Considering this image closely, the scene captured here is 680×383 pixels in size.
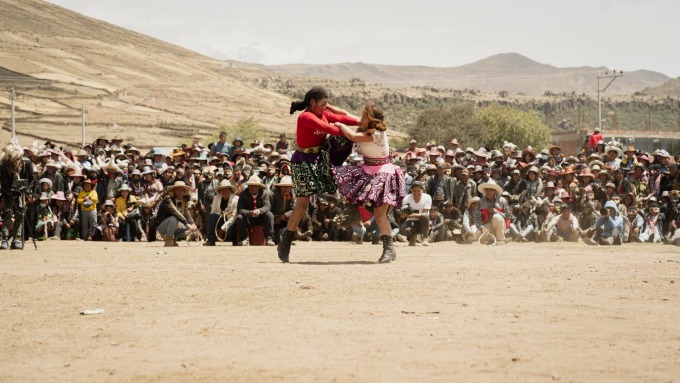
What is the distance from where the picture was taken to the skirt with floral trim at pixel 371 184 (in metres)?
13.3

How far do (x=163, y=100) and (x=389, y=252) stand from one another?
11452 centimetres

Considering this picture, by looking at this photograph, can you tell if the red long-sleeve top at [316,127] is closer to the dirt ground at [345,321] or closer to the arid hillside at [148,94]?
the dirt ground at [345,321]

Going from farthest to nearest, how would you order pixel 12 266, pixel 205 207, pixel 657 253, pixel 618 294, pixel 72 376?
pixel 205 207 < pixel 657 253 < pixel 12 266 < pixel 618 294 < pixel 72 376

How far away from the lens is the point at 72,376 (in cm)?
656

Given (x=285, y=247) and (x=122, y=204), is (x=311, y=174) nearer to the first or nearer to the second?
(x=285, y=247)

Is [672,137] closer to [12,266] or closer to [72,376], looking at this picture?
[12,266]

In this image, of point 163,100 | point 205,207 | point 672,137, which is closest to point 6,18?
point 163,100

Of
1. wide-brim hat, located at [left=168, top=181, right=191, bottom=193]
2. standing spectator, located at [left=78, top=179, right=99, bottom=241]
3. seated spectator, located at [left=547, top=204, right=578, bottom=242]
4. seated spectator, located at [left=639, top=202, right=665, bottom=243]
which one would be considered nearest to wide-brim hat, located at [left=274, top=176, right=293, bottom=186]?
wide-brim hat, located at [left=168, top=181, right=191, bottom=193]

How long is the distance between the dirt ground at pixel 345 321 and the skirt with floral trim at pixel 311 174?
3.44ft

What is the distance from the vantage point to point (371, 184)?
13328mm

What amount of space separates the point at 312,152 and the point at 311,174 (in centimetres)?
30

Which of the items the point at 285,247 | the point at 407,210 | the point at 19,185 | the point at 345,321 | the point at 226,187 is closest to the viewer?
the point at 345,321

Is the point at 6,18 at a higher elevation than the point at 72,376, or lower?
higher

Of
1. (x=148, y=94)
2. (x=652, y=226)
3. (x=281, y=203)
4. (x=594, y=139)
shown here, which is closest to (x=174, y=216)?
(x=281, y=203)
